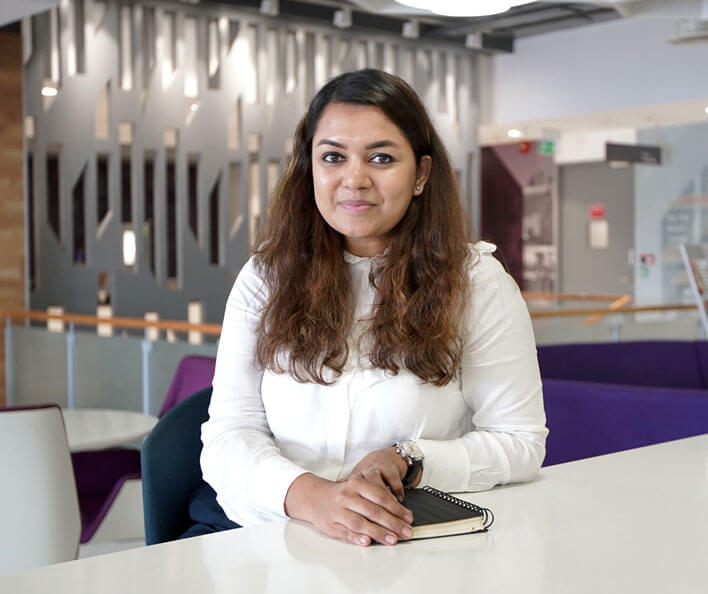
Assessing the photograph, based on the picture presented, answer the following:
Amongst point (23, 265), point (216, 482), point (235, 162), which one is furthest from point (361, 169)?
point (235, 162)

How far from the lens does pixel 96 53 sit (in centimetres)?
786

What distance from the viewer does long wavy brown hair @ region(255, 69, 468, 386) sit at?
1.75 m

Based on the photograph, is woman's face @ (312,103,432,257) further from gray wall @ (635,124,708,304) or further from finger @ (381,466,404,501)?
gray wall @ (635,124,708,304)

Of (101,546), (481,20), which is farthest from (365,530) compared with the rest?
(481,20)

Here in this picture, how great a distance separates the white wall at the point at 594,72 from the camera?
9289mm

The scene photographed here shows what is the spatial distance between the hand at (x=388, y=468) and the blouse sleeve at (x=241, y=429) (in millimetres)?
132

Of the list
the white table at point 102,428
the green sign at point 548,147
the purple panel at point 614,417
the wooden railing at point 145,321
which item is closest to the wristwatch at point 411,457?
the purple panel at point 614,417

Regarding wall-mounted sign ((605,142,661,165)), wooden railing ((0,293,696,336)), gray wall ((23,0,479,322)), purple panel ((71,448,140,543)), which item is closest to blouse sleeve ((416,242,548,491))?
purple panel ((71,448,140,543))

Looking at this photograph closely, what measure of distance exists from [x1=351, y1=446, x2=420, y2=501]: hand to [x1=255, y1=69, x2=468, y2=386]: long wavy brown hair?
Result: 189mm

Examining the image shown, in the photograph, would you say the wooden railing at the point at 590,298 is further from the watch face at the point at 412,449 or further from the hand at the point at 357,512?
the hand at the point at 357,512

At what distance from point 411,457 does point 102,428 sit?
281cm

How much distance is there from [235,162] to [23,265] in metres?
2.04

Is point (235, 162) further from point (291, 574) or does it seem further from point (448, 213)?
point (291, 574)

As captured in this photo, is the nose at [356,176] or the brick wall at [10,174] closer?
the nose at [356,176]
